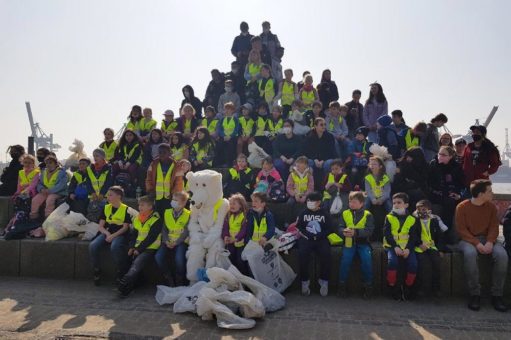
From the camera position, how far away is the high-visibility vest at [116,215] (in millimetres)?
6152

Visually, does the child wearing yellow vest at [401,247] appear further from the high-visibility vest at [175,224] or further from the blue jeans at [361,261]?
the high-visibility vest at [175,224]

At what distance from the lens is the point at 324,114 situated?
441 inches

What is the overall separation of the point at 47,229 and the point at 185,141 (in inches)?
164

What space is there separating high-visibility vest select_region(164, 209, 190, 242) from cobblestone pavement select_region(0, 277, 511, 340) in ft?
3.22

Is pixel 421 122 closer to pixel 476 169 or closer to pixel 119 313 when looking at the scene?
pixel 476 169

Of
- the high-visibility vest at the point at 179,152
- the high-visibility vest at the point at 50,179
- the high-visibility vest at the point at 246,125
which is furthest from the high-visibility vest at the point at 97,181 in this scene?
the high-visibility vest at the point at 246,125

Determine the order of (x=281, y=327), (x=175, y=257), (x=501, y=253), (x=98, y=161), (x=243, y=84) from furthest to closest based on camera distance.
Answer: (x=243, y=84), (x=98, y=161), (x=175, y=257), (x=501, y=253), (x=281, y=327)

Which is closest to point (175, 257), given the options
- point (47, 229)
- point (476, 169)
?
point (47, 229)

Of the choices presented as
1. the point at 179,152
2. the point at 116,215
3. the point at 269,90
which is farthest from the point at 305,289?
the point at 269,90

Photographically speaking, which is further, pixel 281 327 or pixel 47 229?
pixel 47 229

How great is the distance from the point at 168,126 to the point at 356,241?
22.6ft

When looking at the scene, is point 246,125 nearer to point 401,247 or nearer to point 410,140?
point 410,140

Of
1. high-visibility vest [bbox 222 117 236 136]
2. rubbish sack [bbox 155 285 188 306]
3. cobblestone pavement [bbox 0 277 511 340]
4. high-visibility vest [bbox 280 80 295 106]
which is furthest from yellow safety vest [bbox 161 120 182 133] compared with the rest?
rubbish sack [bbox 155 285 188 306]

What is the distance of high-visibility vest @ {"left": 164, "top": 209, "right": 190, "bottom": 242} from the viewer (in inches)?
231
